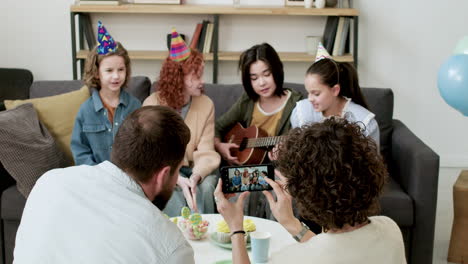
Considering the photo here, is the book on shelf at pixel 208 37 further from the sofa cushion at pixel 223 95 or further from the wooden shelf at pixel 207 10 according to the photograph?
the sofa cushion at pixel 223 95

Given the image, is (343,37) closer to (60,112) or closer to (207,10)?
(207,10)

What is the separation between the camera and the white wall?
4.80 metres

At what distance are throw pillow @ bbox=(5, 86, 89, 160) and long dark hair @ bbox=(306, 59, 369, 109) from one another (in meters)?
1.19

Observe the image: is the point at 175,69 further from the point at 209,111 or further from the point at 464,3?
the point at 464,3

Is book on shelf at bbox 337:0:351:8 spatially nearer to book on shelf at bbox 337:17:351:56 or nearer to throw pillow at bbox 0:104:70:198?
book on shelf at bbox 337:17:351:56

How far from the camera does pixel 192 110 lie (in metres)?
3.23

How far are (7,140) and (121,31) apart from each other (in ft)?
6.64

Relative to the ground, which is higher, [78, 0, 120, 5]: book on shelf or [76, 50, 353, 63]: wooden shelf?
[78, 0, 120, 5]: book on shelf

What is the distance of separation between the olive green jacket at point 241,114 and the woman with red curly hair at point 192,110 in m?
0.11

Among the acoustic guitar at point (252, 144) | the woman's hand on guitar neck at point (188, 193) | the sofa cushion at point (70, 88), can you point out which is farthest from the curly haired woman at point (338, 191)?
the sofa cushion at point (70, 88)

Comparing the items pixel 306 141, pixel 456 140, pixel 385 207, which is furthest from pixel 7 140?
pixel 456 140

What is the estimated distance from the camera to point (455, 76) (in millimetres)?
2531

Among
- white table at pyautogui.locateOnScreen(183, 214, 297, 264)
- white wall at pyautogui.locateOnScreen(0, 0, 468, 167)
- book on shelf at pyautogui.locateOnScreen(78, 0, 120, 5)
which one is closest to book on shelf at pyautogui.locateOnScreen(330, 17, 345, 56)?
white wall at pyautogui.locateOnScreen(0, 0, 468, 167)

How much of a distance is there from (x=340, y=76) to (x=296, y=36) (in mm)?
1894
